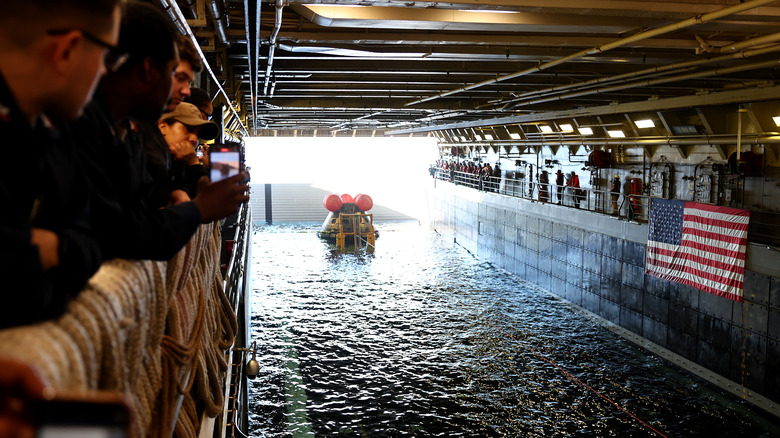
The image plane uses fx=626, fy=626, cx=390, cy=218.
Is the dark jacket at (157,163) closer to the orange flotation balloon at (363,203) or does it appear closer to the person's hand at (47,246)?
the person's hand at (47,246)

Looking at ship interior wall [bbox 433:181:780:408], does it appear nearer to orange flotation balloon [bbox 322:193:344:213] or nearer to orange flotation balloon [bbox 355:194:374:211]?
orange flotation balloon [bbox 355:194:374:211]

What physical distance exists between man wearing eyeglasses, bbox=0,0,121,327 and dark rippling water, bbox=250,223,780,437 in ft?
38.2

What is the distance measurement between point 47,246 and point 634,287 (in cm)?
1820

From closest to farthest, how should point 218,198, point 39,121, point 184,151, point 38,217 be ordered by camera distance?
→ 1. point 39,121
2. point 38,217
3. point 218,198
4. point 184,151

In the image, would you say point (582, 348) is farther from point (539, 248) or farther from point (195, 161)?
point (195, 161)

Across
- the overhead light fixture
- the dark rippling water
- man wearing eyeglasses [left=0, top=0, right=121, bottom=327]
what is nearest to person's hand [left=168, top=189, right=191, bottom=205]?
man wearing eyeglasses [left=0, top=0, right=121, bottom=327]

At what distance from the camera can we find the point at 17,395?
69 cm

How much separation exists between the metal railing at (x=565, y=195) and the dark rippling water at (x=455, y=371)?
3632mm

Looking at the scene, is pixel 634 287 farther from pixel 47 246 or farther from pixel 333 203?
pixel 333 203

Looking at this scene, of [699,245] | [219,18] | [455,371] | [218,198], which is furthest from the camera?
[455,371]

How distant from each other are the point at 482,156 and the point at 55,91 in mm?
36701

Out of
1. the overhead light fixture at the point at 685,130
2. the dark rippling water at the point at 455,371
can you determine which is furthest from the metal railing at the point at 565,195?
the dark rippling water at the point at 455,371

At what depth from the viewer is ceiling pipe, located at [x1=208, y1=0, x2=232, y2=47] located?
25.6 ft

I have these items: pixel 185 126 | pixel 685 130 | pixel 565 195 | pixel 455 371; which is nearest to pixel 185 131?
pixel 185 126
